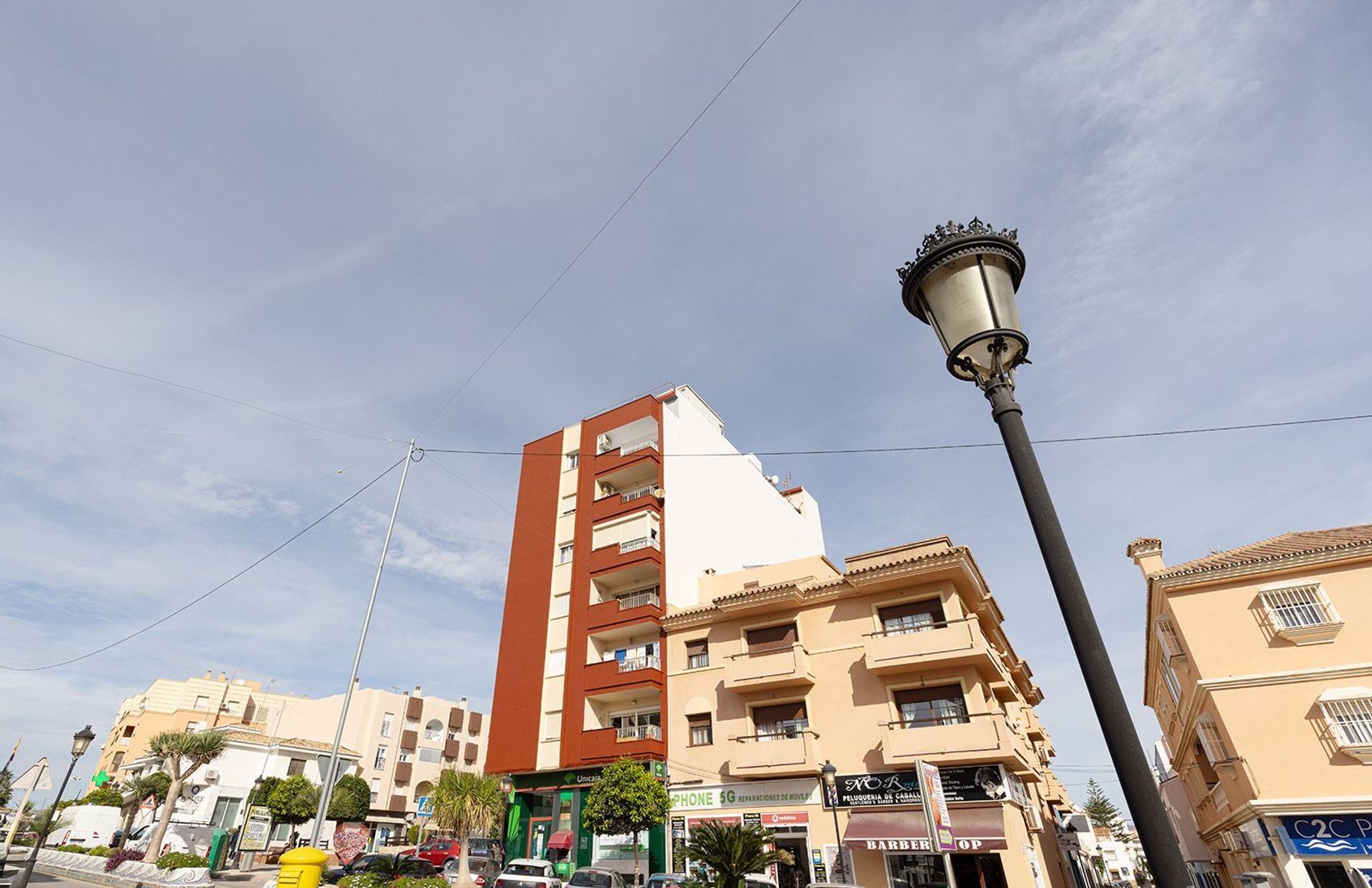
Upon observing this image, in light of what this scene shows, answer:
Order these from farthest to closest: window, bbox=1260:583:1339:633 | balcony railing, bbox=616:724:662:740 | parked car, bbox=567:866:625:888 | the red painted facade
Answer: the red painted facade < balcony railing, bbox=616:724:662:740 < window, bbox=1260:583:1339:633 < parked car, bbox=567:866:625:888

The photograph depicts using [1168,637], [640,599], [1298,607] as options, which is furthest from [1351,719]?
[640,599]

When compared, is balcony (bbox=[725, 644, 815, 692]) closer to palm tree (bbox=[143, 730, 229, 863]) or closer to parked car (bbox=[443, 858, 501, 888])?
parked car (bbox=[443, 858, 501, 888])

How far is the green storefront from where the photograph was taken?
25656mm

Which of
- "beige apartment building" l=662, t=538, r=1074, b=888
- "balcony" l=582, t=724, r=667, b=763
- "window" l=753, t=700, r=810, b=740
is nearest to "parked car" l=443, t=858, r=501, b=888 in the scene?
"balcony" l=582, t=724, r=667, b=763

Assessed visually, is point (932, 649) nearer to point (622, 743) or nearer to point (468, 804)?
point (622, 743)

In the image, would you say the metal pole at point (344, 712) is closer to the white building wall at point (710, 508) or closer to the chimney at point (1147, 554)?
the white building wall at point (710, 508)

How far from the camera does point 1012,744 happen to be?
2092 centimetres

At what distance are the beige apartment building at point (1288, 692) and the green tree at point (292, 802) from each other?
43872 mm

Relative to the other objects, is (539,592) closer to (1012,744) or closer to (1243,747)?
(1012,744)

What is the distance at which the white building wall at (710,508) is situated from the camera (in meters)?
32.8

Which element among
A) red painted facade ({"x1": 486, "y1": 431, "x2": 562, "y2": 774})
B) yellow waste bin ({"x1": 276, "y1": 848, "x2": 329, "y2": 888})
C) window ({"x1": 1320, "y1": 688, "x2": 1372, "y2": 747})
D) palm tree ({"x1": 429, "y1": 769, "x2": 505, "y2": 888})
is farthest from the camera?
red painted facade ({"x1": 486, "y1": 431, "x2": 562, "y2": 774})

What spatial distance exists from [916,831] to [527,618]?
66.5 ft

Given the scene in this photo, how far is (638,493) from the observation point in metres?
34.2

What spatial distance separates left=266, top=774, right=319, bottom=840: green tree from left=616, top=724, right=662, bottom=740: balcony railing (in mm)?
23109
